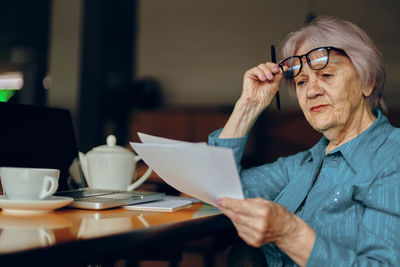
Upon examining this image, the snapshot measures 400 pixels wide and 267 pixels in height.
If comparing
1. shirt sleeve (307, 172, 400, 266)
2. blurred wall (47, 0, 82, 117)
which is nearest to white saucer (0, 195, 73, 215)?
shirt sleeve (307, 172, 400, 266)

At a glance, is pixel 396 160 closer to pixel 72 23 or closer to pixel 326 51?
pixel 326 51

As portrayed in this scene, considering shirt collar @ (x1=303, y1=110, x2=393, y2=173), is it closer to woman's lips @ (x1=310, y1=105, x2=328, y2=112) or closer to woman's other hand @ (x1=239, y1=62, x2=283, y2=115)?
woman's lips @ (x1=310, y1=105, x2=328, y2=112)

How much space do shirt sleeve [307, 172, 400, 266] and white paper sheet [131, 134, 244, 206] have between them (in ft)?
0.77

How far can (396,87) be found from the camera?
3162mm

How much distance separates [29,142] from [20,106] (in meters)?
0.10

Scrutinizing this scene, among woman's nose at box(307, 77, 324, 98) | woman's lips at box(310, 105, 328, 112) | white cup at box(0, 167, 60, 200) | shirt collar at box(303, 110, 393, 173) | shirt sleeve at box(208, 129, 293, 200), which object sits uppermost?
woman's nose at box(307, 77, 324, 98)

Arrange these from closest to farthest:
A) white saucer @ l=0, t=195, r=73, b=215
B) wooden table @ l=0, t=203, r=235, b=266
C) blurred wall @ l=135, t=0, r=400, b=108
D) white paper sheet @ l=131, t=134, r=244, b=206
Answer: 1. wooden table @ l=0, t=203, r=235, b=266
2. white paper sheet @ l=131, t=134, r=244, b=206
3. white saucer @ l=0, t=195, r=73, b=215
4. blurred wall @ l=135, t=0, r=400, b=108

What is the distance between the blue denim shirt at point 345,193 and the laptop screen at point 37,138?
45 cm

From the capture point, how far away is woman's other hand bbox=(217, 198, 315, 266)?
724mm

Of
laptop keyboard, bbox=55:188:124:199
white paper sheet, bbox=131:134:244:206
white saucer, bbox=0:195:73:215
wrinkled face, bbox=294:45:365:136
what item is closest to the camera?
white paper sheet, bbox=131:134:244:206

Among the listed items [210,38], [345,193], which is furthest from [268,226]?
[210,38]

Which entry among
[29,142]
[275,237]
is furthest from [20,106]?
[275,237]

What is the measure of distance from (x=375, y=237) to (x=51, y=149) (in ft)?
2.87

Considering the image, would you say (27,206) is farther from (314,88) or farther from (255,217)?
(314,88)
